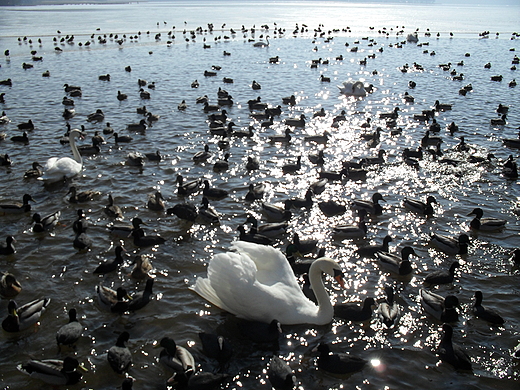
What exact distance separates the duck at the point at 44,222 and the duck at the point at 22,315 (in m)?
3.72

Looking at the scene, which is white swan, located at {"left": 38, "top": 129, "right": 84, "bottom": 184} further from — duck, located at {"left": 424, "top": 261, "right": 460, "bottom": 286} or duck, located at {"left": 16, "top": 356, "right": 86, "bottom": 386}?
duck, located at {"left": 424, "top": 261, "right": 460, "bottom": 286}

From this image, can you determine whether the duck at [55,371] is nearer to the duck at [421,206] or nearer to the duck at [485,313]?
the duck at [485,313]

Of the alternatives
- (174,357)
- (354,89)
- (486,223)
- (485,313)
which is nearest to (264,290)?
(174,357)

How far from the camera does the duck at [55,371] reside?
8.51 m

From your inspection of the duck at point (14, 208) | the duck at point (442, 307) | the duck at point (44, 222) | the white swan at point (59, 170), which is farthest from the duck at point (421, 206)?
the duck at point (14, 208)

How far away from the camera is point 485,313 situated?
1047 centimetres

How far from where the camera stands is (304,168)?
763 inches

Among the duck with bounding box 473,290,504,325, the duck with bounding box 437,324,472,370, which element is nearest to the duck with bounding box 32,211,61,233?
the duck with bounding box 437,324,472,370

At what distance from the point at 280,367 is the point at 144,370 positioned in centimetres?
264

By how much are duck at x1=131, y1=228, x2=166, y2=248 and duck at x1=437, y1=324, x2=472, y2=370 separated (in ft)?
25.5

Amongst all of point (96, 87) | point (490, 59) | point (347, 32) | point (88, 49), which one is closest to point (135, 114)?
point (96, 87)

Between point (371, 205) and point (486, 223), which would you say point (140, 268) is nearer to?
point (371, 205)

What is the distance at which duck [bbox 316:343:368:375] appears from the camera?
895 cm

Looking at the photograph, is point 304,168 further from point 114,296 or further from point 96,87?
point 96,87
